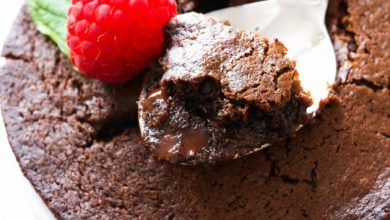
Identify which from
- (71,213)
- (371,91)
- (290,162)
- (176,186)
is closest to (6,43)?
(71,213)

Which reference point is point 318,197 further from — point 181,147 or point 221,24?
point 221,24

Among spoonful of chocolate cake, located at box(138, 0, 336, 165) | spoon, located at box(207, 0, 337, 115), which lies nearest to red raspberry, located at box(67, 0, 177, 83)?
spoonful of chocolate cake, located at box(138, 0, 336, 165)

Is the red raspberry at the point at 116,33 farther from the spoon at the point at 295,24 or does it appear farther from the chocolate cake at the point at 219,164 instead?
the spoon at the point at 295,24

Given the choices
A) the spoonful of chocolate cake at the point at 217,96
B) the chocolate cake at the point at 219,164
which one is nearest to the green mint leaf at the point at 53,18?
the chocolate cake at the point at 219,164

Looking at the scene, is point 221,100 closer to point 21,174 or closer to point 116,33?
point 116,33

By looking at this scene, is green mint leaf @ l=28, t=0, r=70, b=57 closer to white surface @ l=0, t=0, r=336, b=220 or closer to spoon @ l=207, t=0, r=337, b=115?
white surface @ l=0, t=0, r=336, b=220

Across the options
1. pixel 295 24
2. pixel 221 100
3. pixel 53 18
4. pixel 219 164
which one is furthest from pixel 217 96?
pixel 53 18
